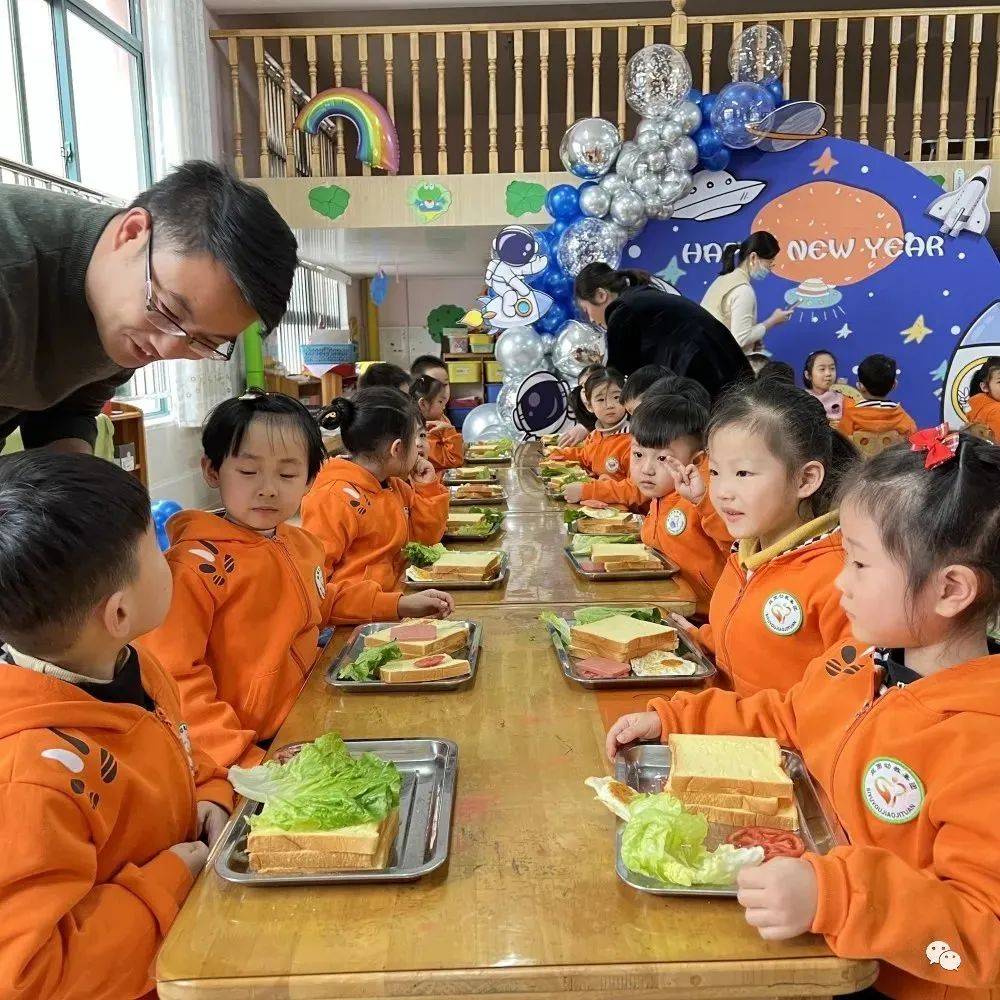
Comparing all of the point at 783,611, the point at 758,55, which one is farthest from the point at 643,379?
the point at 758,55

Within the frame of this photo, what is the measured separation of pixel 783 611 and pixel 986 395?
6.25 meters

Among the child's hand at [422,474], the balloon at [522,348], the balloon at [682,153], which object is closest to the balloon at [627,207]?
the balloon at [682,153]

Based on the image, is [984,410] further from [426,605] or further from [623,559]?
[426,605]

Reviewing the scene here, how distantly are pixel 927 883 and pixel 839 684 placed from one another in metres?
0.41

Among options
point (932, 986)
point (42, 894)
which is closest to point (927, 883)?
point (932, 986)

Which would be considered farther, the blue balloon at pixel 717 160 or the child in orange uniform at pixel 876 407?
the blue balloon at pixel 717 160

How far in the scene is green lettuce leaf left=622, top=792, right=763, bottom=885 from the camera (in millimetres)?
1006

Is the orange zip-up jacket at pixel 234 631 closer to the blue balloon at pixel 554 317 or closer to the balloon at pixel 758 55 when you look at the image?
the blue balloon at pixel 554 317

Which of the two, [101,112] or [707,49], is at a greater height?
[707,49]

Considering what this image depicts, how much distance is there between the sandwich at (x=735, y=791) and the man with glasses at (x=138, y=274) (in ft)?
3.17

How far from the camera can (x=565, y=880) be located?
103cm

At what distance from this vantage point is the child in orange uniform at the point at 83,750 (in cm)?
97

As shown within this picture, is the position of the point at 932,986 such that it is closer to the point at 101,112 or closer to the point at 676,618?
the point at 676,618

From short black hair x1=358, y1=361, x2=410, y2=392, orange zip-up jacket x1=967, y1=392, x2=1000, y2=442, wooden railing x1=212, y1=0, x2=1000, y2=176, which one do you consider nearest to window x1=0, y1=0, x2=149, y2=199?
wooden railing x1=212, y1=0, x2=1000, y2=176
